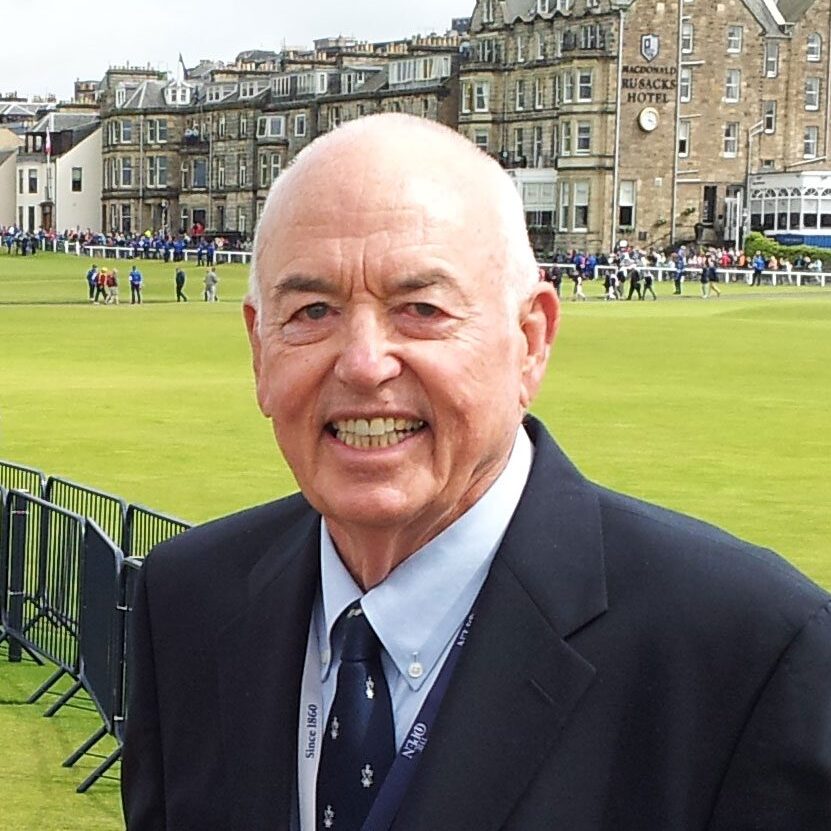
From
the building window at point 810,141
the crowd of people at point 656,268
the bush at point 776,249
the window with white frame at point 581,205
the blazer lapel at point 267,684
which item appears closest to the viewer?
the blazer lapel at point 267,684

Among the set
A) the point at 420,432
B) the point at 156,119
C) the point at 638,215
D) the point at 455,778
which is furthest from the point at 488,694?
the point at 156,119

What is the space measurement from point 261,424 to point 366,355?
2396 centimetres

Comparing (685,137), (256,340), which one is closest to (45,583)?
(256,340)

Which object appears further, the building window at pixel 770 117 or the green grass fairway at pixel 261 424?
the building window at pixel 770 117

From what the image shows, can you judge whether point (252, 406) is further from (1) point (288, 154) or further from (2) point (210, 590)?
(1) point (288, 154)

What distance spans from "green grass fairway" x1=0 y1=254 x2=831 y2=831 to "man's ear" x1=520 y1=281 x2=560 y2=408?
5.98 m

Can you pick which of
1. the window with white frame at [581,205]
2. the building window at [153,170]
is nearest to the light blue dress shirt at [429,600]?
the window with white frame at [581,205]

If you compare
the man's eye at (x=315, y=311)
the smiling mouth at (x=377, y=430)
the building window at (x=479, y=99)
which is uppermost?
the building window at (x=479, y=99)

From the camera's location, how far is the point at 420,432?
3.06 metres

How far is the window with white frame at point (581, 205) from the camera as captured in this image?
360ft

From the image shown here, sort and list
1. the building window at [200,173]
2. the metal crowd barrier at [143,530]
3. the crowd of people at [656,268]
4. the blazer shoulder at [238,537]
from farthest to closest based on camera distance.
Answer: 1. the building window at [200,173]
2. the crowd of people at [656,268]
3. the metal crowd barrier at [143,530]
4. the blazer shoulder at [238,537]

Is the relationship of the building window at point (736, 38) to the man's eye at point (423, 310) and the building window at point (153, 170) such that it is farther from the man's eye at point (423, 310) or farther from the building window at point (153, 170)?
the man's eye at point (423, 310)

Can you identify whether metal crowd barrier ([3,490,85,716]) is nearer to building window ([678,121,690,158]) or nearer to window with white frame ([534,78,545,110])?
building window ([678,121,690,158])

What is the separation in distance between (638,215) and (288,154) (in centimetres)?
3196
